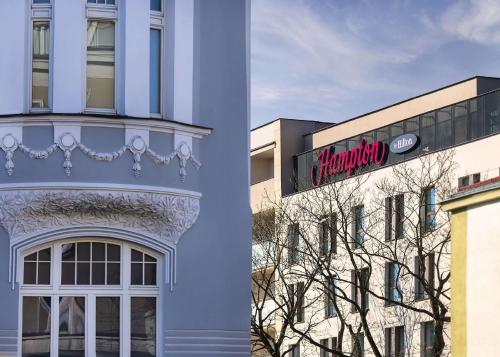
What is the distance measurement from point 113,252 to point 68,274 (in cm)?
90

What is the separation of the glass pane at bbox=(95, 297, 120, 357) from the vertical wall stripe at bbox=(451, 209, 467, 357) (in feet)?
27.7

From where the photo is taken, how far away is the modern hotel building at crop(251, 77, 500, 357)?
69.1 meters

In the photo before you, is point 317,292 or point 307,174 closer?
point 317,292

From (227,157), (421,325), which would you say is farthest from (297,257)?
(227,157)

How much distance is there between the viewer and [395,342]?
255 ft

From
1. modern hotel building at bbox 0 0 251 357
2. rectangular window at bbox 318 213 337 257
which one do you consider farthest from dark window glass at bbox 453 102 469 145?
modern hotel building at bbox 0 0 251 357

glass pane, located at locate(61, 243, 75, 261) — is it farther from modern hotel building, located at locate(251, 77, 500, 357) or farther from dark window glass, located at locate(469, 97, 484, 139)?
dark window glass, located at locate(469, 97, 484, 139)

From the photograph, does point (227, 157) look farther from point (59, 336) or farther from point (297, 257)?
point (297, 257)

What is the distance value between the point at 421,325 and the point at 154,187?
4724cm

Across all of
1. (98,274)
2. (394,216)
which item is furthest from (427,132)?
(98,274)

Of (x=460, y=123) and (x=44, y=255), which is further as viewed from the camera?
(x=460, y=123)

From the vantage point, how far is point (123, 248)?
3041cm

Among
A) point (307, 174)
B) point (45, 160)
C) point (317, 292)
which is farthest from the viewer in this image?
point (307, 174)

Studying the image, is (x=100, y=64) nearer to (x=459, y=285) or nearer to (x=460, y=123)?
(x=459, y=285)
